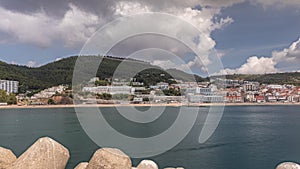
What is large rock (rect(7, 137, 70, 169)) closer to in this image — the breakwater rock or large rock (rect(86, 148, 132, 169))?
the breakwater rock

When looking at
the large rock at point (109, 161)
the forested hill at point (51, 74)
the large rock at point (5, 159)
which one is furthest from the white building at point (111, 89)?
the large rock at point (109, 161)

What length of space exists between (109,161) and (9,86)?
471ft

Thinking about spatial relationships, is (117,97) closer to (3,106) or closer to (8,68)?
(3,106)

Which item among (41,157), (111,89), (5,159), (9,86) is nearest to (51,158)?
(41,157)

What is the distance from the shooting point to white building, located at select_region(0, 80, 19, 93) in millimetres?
133500

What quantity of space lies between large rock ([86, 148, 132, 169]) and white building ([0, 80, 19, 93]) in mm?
138334

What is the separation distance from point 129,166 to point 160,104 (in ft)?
390

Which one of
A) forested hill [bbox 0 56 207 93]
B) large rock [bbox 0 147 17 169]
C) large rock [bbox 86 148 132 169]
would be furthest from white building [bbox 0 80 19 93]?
large rock [bbox 86 148 132 169]

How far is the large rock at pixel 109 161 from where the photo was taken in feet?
24.4

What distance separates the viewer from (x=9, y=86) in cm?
13762

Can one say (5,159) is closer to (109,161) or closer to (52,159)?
(52,159)

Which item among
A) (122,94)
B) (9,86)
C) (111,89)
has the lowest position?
(122,94)

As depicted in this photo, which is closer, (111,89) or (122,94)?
(122,94)

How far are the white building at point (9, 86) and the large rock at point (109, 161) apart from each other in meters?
138
